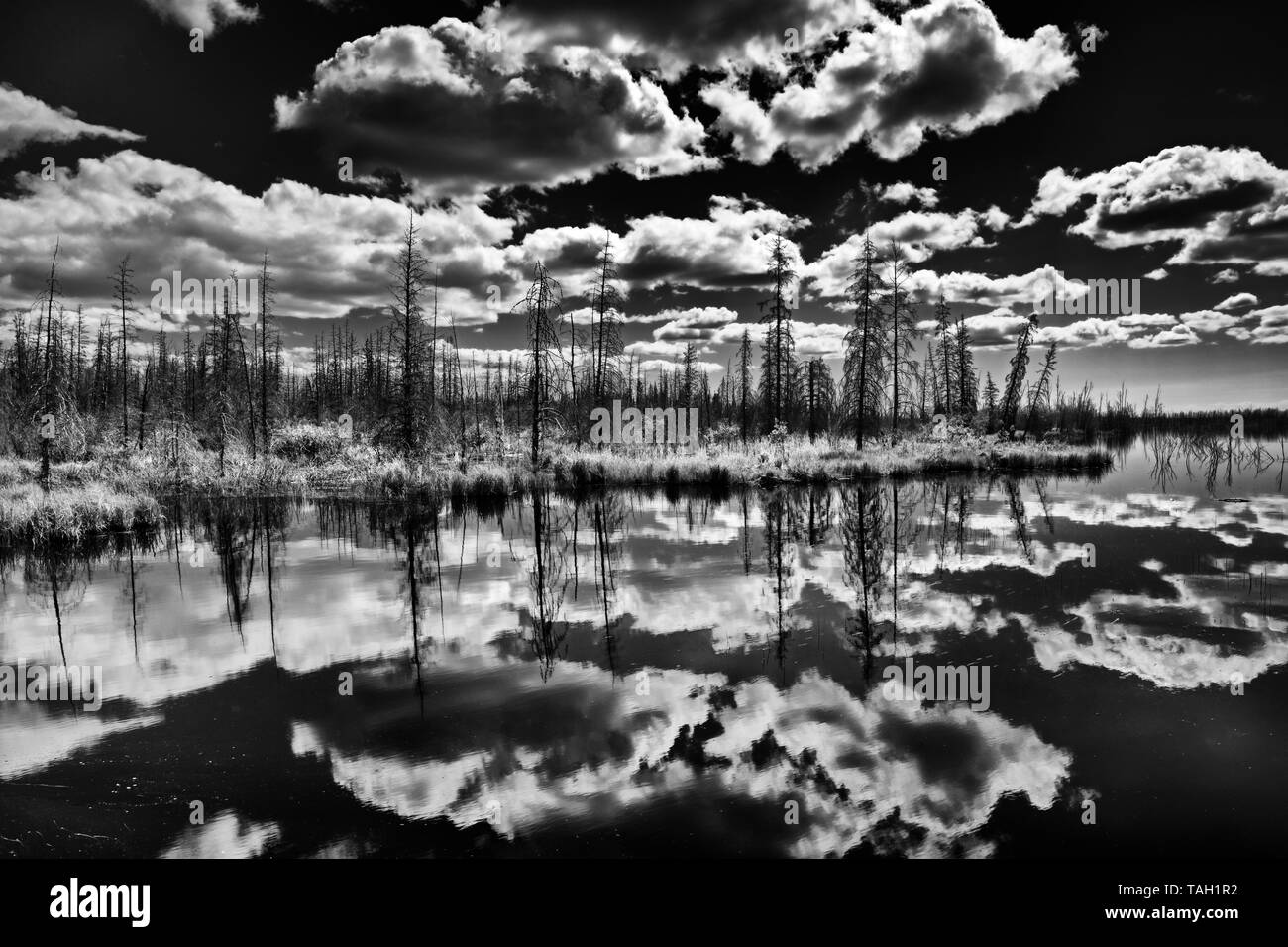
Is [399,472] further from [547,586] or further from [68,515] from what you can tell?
[547,586]

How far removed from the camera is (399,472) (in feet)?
80.1

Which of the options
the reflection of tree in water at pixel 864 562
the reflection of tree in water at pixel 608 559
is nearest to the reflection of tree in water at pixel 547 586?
the reflection of tree in water at pixel 608 559

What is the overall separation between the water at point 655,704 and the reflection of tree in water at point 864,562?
0.28 ft

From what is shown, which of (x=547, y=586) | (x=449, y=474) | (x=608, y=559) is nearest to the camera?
(x=547, y=586)

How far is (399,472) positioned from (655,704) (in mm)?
20781

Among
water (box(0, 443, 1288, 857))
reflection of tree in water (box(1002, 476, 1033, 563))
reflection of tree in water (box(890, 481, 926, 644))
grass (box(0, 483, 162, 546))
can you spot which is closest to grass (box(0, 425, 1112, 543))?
grass (box(0, 483, 162, 546))

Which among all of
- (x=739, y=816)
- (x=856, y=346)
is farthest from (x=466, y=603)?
(x=856, y=346)

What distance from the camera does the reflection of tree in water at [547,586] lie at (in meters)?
7.73

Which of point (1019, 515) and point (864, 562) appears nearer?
point (864, 562)

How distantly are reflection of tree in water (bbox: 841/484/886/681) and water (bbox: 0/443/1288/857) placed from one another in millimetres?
86

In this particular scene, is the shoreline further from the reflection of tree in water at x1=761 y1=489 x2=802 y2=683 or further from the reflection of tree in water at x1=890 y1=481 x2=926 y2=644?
the reflection of tree in water at x1=761 y1=489 x2=802 y2=683

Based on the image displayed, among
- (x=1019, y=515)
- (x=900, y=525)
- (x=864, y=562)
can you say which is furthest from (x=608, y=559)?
(x=1019, y=515)
